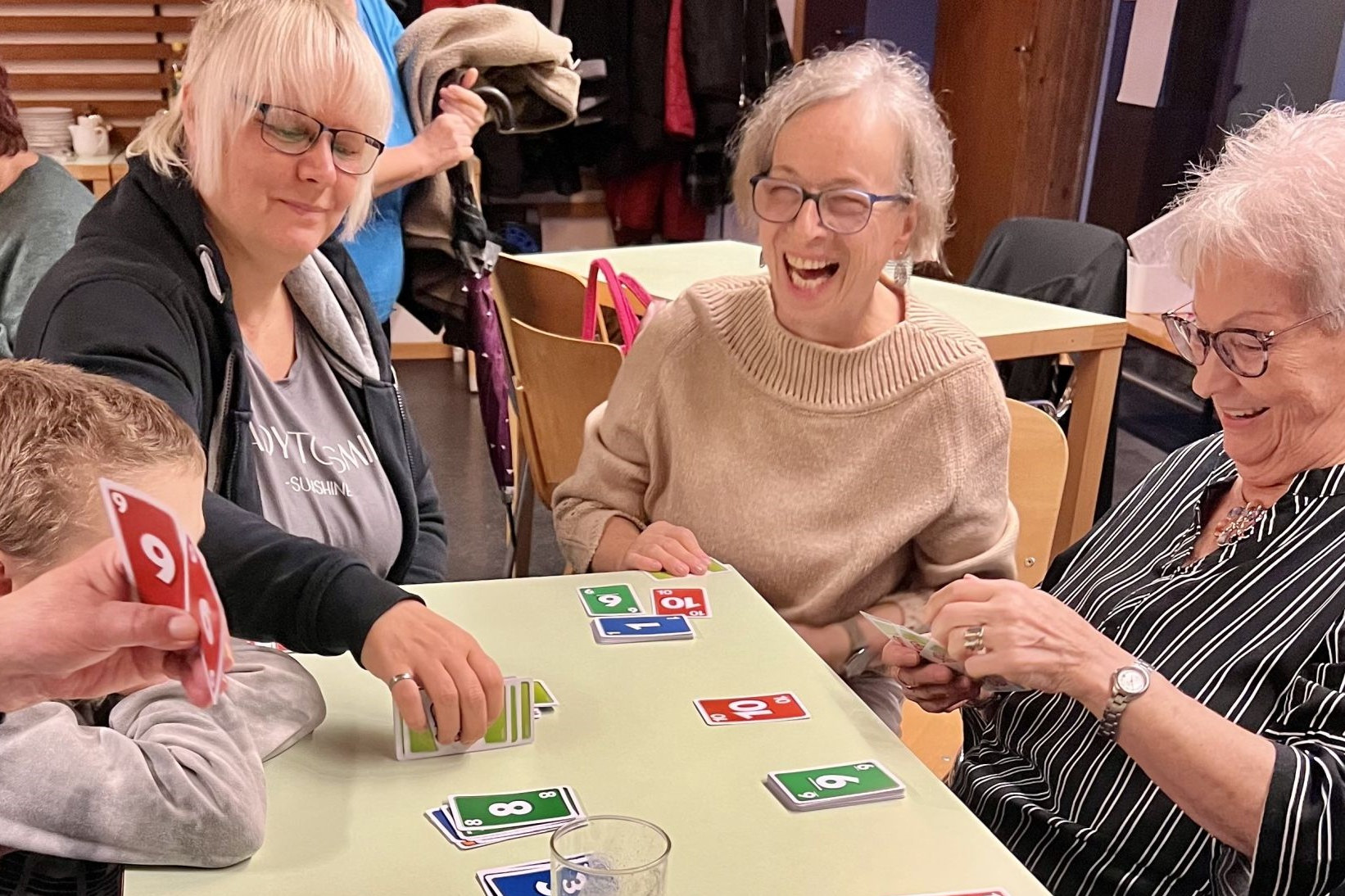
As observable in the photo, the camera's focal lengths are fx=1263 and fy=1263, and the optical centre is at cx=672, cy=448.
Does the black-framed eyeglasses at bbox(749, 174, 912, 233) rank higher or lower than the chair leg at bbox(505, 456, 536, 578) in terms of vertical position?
higher

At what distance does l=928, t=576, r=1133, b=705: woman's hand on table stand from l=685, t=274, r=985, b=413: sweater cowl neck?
534mm

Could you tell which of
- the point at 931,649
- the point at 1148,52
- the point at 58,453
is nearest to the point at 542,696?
the point at 931,649

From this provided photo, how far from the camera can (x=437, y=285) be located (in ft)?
9.86

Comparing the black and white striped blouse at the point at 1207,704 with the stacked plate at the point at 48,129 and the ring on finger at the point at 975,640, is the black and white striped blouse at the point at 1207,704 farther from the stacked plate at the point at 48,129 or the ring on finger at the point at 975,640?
the stacked plate at the point at 48,129

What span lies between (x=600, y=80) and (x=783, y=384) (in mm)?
4180

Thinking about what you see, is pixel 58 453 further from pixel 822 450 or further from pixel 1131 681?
pixel 822 450

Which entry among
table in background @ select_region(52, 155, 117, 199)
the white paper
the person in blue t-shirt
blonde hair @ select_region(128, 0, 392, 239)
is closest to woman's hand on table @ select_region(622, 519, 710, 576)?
blonde hair @ select_region(128, 0, 392, 239)

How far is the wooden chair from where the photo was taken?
7.22 feet

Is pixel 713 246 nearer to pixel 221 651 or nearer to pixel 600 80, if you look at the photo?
pixel 600 80

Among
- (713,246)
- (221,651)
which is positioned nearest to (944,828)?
(221,651)

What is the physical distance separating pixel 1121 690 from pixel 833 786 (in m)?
0.33

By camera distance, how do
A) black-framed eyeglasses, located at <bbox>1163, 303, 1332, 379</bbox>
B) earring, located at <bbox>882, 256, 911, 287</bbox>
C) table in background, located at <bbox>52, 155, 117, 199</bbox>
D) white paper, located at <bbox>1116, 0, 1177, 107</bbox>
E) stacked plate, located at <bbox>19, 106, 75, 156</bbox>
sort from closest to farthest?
1. black-framed eyeglasses, located at <bbox>1163, 303, 1332, 379</bbox>
2. earring, located at <bbox>882, 256, 911, 287</bbox>
3. white paper, located at <bbox>1116, 0, 1177, 107</bbox>
4. table in background, located at <bbox>52, 155, 117, 199</bbox>
5. stacked plate, located at <bbox>19, 106, 75, 156</bbox>

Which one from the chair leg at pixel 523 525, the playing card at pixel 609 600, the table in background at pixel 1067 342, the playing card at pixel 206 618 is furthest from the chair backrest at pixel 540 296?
the playing card at pixel 206 618

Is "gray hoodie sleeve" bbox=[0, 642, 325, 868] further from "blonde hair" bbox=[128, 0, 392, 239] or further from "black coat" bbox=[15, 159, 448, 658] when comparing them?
"blonde hair" bbox=[128, 0, 392, 239]
